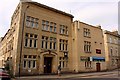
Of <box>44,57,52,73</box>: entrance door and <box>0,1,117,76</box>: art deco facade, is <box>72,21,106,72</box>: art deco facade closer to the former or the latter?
<box>0,1,117,76</box>: art deco facade

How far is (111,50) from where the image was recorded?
40969mm

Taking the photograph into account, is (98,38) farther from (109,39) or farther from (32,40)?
(32,40)

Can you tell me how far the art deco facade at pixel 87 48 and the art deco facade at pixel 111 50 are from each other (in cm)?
366

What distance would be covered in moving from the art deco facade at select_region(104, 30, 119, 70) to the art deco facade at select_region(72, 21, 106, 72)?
3.66m

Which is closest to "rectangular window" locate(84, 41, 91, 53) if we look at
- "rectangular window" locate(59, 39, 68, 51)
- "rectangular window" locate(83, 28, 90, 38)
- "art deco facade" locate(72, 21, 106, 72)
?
→ "art deco facade" locate(72, 21, 106, 72)

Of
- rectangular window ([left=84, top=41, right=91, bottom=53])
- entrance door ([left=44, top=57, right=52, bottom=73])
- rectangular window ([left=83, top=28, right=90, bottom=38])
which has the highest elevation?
rectangular window ([left=83, top=28, right=90, bottom=38])

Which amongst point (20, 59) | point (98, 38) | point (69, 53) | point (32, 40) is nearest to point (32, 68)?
point (20, 59)

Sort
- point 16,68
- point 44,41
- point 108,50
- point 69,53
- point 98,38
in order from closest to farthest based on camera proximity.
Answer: point 16,68
point 44,41
point 69,53
point 98,38
point 108,50

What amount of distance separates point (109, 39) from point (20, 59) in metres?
26.0

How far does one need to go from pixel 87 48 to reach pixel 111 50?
11.2 meters

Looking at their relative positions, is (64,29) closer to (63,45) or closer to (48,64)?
(63,45)

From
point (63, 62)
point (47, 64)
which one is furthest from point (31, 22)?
point (63, 62)

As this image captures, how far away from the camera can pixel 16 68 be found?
22547mm

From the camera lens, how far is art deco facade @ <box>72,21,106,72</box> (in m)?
30.2
